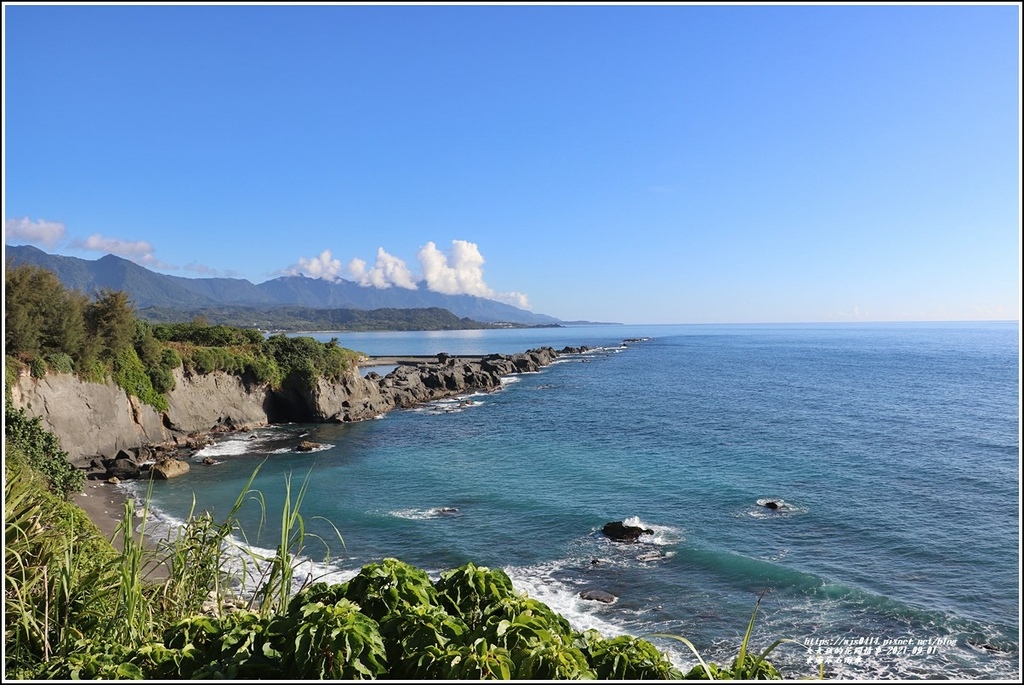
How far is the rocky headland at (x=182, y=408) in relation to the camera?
95.1ft

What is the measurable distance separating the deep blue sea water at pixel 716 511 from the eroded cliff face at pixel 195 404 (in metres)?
2.79

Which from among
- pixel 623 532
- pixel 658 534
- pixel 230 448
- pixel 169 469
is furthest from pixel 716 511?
pixel 230 448

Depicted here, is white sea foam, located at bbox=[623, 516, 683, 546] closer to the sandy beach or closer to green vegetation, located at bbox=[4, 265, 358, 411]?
the sandy beach

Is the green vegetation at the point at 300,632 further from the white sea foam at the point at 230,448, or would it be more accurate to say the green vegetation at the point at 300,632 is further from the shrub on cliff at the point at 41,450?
the white sea foam at the point at 230,448

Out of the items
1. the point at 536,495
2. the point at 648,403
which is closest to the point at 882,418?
the point at 648,403

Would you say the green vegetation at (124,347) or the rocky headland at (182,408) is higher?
Answer: the green vegetation at (124,347)

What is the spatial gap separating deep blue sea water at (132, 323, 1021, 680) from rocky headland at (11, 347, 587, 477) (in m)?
2.74

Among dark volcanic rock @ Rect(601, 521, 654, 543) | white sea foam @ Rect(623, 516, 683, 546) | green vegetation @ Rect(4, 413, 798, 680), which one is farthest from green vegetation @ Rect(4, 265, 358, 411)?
green vegetation @ Rect(4, 413, 798, 680)

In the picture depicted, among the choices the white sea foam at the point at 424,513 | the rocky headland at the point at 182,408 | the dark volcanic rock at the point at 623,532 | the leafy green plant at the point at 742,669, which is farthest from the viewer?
the rocky headland at the point at 182,408

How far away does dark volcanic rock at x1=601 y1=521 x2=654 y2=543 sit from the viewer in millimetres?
20328

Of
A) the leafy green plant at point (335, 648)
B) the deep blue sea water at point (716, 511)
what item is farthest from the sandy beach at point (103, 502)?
the leafy green plant at point (335, 648)

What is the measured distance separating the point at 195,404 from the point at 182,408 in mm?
999

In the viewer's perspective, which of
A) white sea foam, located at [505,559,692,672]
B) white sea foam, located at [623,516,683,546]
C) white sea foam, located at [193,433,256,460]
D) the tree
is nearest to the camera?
white sea foam, located at [505,559,692,672]

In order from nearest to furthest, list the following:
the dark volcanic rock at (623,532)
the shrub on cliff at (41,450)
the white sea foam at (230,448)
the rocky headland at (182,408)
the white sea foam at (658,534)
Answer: the white sea foam at (658,534)
the dark volcanic rock at (623,532)
the shrub on cliff at (41,450)
the rocky headland at (182,408)
the white sea foam at (230,448)
